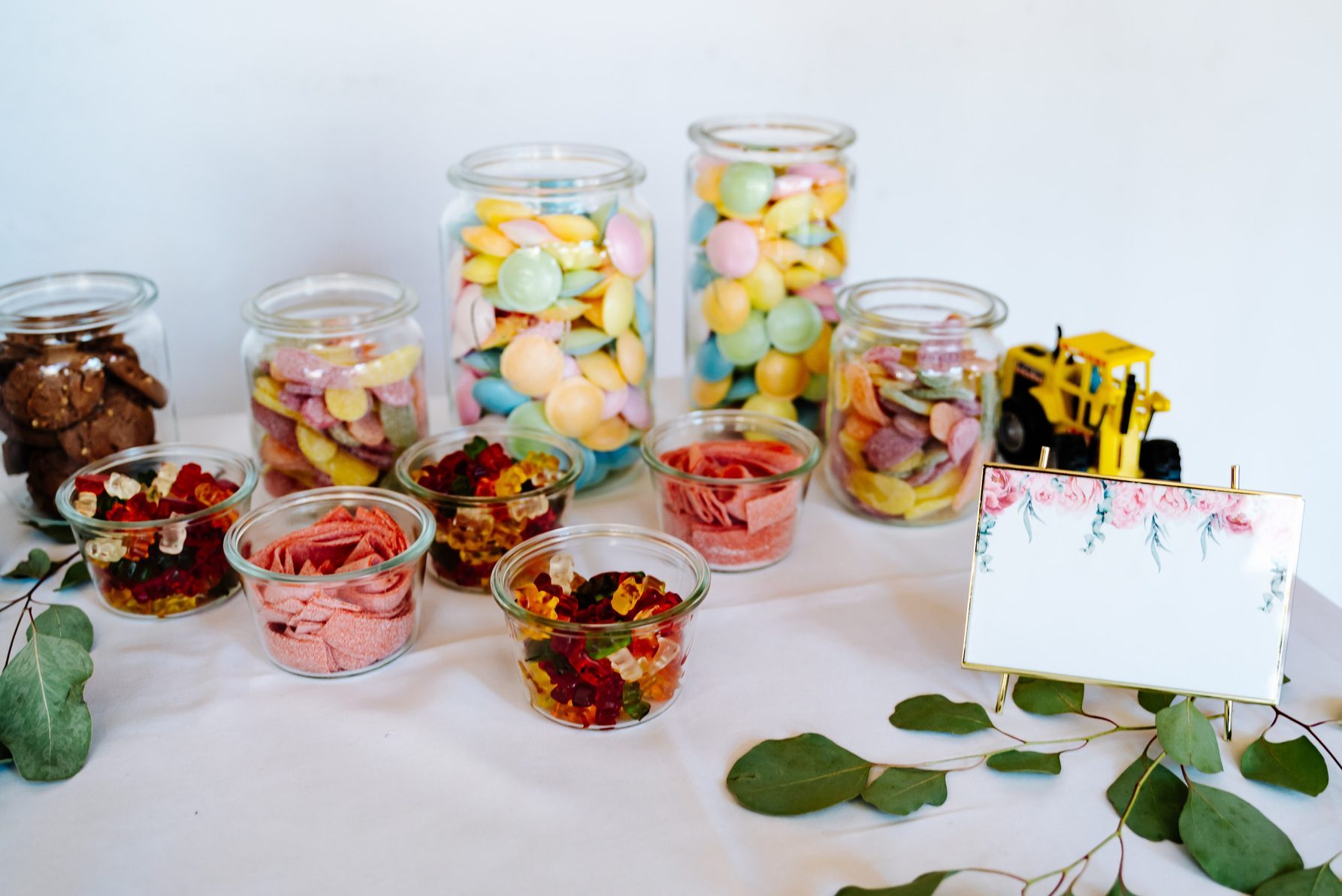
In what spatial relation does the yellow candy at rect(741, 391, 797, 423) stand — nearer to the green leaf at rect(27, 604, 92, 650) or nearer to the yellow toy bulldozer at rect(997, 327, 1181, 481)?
the yellow toy bulldozer at rect(997, 327, 1181, 481)

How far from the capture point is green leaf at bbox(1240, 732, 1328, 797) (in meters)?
0.80

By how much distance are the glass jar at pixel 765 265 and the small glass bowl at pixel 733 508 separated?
0.15 metres

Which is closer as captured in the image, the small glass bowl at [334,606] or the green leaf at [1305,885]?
the green leaf at [1305,885]

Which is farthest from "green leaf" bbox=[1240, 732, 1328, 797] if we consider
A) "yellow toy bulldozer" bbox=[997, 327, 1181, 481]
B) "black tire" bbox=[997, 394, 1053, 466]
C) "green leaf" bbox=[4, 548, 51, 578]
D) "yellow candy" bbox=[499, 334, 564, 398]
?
"green leaf" bbox=[4, 548, 51, 578]

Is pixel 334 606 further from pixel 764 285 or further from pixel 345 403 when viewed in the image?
pixel 764 285

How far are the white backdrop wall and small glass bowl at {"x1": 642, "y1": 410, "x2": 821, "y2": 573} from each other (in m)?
0.82

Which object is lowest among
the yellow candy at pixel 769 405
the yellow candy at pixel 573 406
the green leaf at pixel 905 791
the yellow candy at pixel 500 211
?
the green leaf at pixel 905 791

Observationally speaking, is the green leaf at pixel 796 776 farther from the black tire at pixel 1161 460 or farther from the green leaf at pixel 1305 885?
the black tire at pixel 1161 460

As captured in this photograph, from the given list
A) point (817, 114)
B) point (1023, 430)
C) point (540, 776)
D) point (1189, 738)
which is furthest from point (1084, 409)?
point (817, 114)

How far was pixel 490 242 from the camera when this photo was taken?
3.72 ft

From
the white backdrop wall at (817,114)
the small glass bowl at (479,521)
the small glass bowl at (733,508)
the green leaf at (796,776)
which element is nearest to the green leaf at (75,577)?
the small glass bowl at (479,521)

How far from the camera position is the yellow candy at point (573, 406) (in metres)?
1.18

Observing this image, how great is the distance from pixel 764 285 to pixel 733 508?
307 millimetres

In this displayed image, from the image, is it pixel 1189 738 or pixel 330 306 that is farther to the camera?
pixel 330 306
